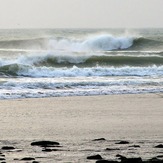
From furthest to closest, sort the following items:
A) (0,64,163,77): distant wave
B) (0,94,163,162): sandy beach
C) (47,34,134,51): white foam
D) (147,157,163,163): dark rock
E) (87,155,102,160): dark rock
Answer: (47,34,134,51): white foam < (0,64,163,77): distant wave < (0,94,163,162): sandy beach < (87,155,102,160): dark rock < (147,157,163,163): dark rock

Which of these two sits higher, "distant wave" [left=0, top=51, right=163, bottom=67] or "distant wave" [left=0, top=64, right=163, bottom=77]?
"distant wave" [left=0, top=51, right=163, bottom=67]

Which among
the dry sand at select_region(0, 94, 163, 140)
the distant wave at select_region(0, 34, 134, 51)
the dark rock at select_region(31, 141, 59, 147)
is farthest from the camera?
the distant wave at select_region(0, 34, 134, 51)

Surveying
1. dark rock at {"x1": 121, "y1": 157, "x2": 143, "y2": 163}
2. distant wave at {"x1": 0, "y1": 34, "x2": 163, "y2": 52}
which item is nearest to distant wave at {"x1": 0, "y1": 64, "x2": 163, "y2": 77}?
distant wave at {"x1": 0, "y1": 34, "x2": 163, "y2": 52}

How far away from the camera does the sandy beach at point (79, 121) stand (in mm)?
9164

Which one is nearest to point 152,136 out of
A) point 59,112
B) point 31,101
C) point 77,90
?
point 59,112

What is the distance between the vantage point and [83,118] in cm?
1184

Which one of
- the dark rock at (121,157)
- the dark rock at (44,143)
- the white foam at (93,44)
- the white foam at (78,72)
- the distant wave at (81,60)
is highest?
the white foam at (93,44)

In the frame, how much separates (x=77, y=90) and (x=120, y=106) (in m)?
3.37

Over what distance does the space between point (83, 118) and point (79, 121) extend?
1.37 ft

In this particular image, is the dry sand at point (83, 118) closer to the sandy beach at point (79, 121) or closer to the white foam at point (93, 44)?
the sandy beach at point (79, 121)

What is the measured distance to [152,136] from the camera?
986 cm

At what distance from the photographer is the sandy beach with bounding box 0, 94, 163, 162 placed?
9164 millimetres

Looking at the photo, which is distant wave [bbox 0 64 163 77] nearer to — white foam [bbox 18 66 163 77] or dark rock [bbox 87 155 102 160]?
white foam [bbox 18 66 163 77]

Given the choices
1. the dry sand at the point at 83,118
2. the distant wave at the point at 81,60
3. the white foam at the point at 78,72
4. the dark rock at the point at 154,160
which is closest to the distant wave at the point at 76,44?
the distant wave at the point at 81,60
